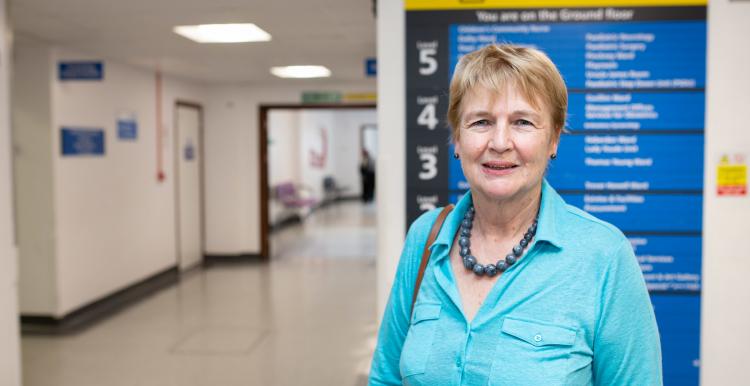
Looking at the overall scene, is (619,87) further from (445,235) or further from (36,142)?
(36,142)

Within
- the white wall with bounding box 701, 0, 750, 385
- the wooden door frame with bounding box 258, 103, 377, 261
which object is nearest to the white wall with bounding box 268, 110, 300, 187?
the wooden door frame with bounding box 258, 103, 377, 261

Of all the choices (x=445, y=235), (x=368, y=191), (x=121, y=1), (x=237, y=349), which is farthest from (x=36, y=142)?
(x=368, y=191)

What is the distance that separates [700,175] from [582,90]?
25.4 inches

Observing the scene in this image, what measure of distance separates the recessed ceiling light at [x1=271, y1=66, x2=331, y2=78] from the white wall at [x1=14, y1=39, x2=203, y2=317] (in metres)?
1.47

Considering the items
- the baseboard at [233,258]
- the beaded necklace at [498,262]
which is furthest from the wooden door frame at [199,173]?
the beaded necklace at [498,262]

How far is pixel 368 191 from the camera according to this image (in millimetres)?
17531

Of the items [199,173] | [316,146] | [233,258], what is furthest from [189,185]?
[316,146]

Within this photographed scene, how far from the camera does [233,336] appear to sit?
5398 mm

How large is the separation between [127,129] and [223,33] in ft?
7.81

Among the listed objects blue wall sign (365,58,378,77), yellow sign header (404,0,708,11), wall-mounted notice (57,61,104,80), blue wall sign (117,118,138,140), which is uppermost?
blue wall sign (365,58,378,77)

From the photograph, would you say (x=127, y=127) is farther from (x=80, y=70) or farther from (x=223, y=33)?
(x=223, y=33)

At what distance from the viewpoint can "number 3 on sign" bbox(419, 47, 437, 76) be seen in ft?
9.30

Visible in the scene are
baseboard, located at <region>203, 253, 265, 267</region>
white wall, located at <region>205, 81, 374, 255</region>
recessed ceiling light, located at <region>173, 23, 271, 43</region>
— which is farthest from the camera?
baseboard, located at <region>203, 253, 265, 267</region>

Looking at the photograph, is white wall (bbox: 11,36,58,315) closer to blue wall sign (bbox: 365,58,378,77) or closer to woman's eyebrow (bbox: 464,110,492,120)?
blue wall sign (bbox: 365,58,378,77)
